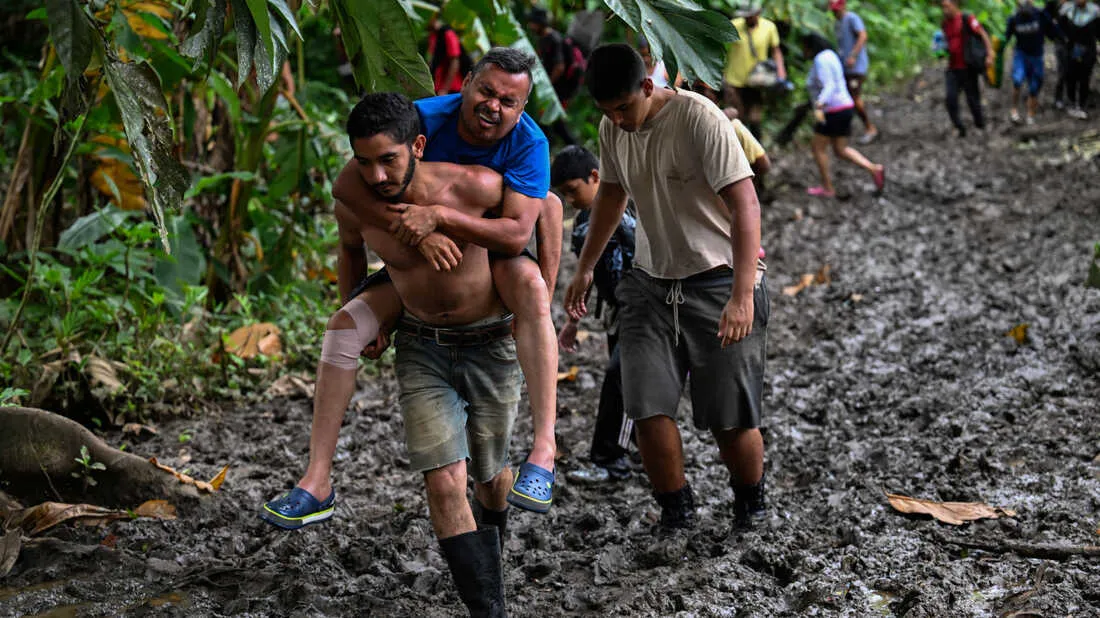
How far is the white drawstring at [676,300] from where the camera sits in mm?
4375

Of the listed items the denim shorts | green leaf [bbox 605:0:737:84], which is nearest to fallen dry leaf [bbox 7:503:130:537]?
the denim shorts

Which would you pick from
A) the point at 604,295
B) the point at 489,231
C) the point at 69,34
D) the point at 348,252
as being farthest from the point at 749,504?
the point at 69,34

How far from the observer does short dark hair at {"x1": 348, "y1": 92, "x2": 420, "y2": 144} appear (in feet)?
11.1

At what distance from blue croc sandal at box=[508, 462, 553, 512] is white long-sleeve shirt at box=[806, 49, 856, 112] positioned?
836cm

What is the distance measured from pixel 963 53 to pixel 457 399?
11.7m

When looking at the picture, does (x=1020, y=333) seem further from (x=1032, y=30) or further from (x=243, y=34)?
(x=1032, y=30)

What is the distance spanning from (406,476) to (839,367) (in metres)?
3.04

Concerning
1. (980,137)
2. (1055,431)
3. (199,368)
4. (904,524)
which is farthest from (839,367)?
(980,137)

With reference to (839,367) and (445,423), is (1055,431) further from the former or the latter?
(445,423)

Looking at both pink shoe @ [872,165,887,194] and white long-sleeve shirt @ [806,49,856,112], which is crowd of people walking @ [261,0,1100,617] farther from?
pink shoe @ [872,165,887,194]

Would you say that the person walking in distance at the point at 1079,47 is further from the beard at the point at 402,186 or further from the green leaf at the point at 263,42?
the green leaf at the point at 263,42

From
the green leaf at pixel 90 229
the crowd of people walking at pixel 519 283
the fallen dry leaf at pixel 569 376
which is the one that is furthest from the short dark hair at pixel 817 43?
the green leaf at pixel 90 229

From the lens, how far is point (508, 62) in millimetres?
3588

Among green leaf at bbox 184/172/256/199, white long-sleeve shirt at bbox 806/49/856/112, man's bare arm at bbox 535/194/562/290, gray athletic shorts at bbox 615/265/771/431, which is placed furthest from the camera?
white long-sleeve shirt at bbox 806/49/856/112
